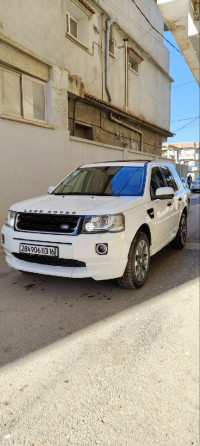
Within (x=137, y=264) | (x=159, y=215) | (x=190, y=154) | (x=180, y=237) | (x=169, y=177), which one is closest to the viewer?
(x=137, y=264)

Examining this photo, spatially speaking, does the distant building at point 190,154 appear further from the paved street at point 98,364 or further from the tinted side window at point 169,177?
the paved street at point 98,364

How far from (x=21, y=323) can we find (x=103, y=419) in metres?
1.49

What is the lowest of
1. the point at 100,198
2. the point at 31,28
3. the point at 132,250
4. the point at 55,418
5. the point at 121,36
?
the point at 55,418

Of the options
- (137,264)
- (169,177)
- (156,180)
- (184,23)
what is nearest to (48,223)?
(137,264)

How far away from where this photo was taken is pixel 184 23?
24.2ft

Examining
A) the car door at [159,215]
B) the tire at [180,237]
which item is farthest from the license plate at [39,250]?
the tire at [180,237]

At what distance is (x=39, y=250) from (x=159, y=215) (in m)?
1.90

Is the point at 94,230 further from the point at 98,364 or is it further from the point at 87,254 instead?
the point at 98,364

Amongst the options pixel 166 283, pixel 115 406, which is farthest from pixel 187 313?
pixel 115 406

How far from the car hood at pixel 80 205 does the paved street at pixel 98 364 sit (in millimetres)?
1016

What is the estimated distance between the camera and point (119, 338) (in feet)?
9.30

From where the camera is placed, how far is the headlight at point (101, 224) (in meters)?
3.50

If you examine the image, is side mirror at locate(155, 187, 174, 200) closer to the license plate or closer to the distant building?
the license plate

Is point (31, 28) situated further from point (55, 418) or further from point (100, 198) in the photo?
point (55, 418)
